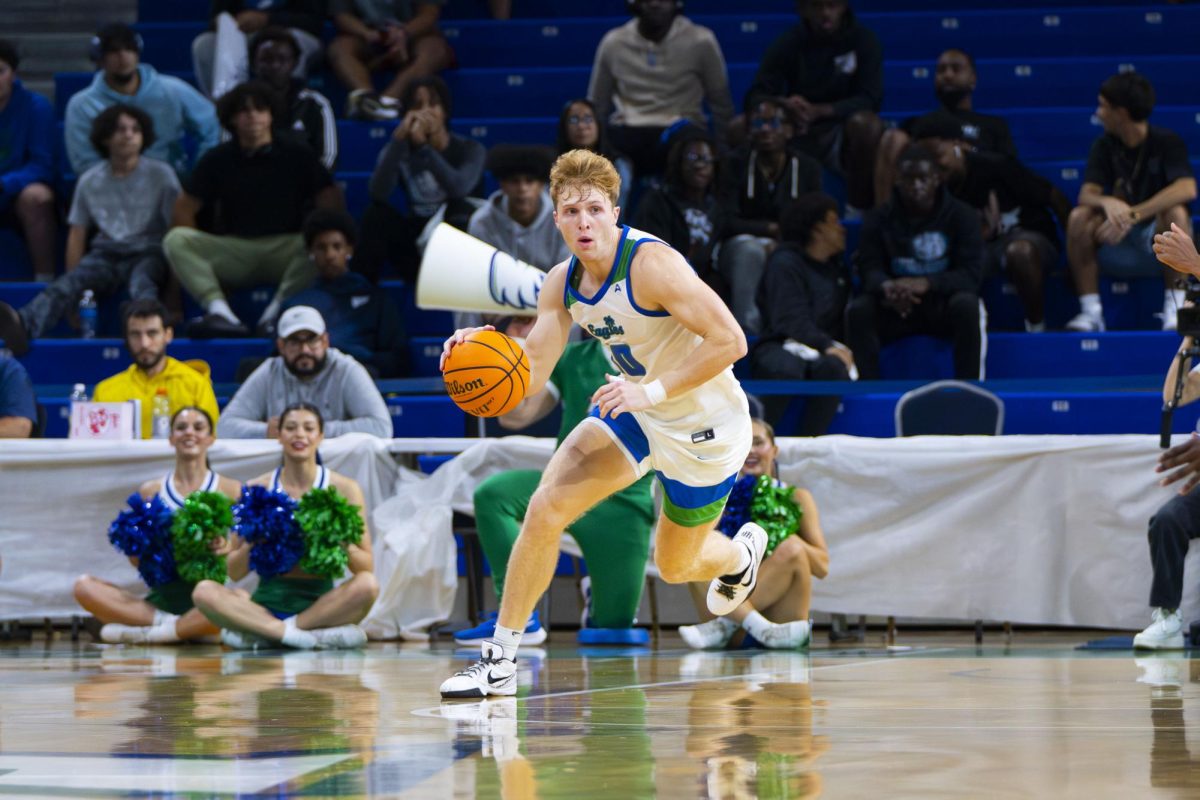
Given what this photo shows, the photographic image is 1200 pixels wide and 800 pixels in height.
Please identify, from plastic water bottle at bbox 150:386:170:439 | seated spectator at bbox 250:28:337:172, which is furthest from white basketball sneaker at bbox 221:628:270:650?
seated spectator at bbox 250:28:337:172

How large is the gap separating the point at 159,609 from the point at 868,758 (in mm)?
5532

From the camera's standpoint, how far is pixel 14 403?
9.24 metres

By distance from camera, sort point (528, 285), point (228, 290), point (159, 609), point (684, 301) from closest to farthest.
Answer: point (684, 301) < point (528, 285) < point (159, 609) < point (228, 290)

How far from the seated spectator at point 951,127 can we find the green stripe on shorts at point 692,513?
6.05m

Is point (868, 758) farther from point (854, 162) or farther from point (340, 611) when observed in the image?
point (854, 162)

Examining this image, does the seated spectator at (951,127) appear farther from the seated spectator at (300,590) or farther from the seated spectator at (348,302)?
the seated spectator at (300,590)

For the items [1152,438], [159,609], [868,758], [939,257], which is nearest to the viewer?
[868,758]

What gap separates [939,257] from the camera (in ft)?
34.1

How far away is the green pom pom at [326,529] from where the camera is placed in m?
7.90

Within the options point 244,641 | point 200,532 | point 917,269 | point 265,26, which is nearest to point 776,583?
point 244,641

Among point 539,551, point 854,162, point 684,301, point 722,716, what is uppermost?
point 854,162

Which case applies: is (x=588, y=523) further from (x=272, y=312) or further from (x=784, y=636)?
(x=272, y=312)

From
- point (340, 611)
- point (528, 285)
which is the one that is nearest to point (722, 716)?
point (528, 285)

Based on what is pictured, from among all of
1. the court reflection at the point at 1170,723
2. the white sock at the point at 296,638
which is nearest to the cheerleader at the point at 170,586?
the white sock at the point at 296,638
